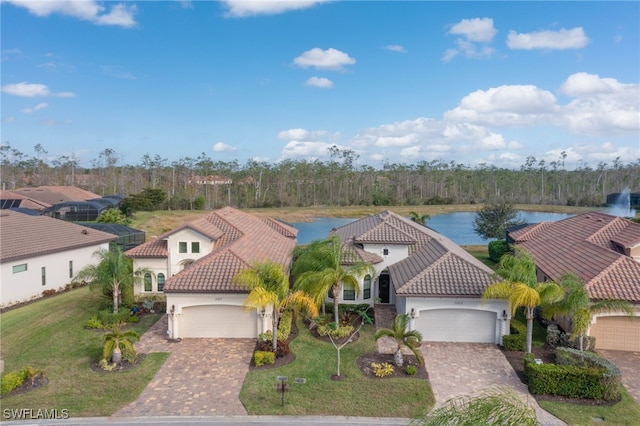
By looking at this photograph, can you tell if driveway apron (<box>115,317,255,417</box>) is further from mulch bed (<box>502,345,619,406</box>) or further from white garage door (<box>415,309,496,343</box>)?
mulch bed (<box>502,345,619,406</box>)

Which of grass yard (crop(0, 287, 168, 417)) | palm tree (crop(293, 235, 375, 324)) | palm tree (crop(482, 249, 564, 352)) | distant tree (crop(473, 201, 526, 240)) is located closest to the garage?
palm tree (crop(482, 249, 564, 352))

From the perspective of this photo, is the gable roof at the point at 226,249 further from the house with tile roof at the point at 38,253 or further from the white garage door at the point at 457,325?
the white garage door at the point at 457,325

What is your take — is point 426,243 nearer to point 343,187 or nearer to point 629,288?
point 629,288

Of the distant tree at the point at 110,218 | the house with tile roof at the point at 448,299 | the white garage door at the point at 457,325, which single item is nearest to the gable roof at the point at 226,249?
the house with tile roof at the point at 448,299

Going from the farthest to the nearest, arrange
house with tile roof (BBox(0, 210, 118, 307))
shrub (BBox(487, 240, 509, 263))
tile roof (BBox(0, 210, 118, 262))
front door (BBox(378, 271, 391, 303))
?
shrub (BBox(487, 240, 509, 263)) < front door (BBox(378, 271, 391, 303)) < tile roof (BBox(0, 210, 118, 262)) < house with tile roof (BBox(0, 210, 118, 307))

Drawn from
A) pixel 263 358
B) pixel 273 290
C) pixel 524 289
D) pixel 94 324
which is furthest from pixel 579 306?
pixel 94 324

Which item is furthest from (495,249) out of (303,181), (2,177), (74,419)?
(2,177)

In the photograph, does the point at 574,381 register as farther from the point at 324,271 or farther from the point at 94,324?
the point at 94,324
